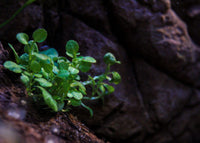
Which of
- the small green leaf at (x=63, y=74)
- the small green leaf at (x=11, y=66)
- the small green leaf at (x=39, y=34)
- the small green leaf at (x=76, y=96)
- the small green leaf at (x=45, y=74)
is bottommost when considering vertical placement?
the small green leaf at (x=76, y=96)

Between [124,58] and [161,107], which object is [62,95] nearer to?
[124,58]

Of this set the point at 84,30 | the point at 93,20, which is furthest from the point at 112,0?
the point at 84,30

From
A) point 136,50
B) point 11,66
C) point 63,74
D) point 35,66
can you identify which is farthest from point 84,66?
point 136,50

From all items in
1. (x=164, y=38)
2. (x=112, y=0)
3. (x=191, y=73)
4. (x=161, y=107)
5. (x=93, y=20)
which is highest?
(x=112, y=0)

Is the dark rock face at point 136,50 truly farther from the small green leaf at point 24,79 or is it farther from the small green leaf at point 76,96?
the small green leaf at point 24,79

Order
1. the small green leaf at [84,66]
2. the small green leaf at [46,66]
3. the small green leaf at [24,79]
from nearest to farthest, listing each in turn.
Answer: the small green leaf at [24,79] → the small green leaf at [46,66] → the small green leaf at [84,66]

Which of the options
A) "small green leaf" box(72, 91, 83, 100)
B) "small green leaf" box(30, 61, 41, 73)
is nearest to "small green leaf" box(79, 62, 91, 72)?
"small green leaf" box(72, 91, 83, 100)

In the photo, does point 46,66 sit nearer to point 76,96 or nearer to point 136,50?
point 76,96

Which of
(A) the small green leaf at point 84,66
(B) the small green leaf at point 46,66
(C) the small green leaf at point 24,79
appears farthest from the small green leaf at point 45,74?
(A) the small green leaf at point 84,66
